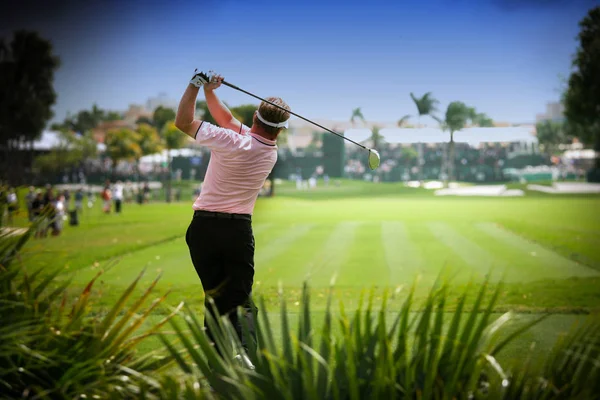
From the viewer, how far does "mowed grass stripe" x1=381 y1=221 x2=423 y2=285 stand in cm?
1215

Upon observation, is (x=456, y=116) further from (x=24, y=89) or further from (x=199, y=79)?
(x=199, y=79)

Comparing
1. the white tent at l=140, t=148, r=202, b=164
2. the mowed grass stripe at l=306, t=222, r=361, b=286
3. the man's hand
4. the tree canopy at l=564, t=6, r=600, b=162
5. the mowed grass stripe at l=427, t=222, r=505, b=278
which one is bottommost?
the mowed grass stripe at l=427, t=222, r=505, b=278

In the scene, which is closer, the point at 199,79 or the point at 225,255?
the point at 199,79

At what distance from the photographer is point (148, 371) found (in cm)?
372

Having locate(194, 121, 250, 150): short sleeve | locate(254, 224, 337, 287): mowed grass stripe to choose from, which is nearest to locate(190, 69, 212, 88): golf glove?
locate(194, 121, 250, 150): short sleeve

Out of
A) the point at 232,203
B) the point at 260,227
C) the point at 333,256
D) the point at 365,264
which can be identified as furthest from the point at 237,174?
the point at 260,227

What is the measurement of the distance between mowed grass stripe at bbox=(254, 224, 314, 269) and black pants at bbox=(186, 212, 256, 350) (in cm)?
788

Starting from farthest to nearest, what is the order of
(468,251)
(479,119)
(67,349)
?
(479,119) → (468,251) → (67,349)

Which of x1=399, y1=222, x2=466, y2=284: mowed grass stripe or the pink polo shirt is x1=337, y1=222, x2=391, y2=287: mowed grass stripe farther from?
the pink polo shirt

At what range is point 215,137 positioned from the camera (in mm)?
4711

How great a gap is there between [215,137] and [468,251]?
11.5 meters

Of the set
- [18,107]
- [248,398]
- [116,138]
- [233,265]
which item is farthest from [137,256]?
Result: [116,138]

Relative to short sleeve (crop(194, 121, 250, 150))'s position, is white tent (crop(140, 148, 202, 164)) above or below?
above

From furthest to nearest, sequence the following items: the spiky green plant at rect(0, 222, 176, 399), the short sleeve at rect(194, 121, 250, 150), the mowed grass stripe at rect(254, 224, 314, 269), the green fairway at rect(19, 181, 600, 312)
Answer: the mowed grass stripe at rect(254, 224, 314, 269) → the green fairway at rect(19, 181, 600, 312) → the short sleeve at rect(194, 121, 250, 150) → the spiky green plant at rect(0, 222, 176, 399)
